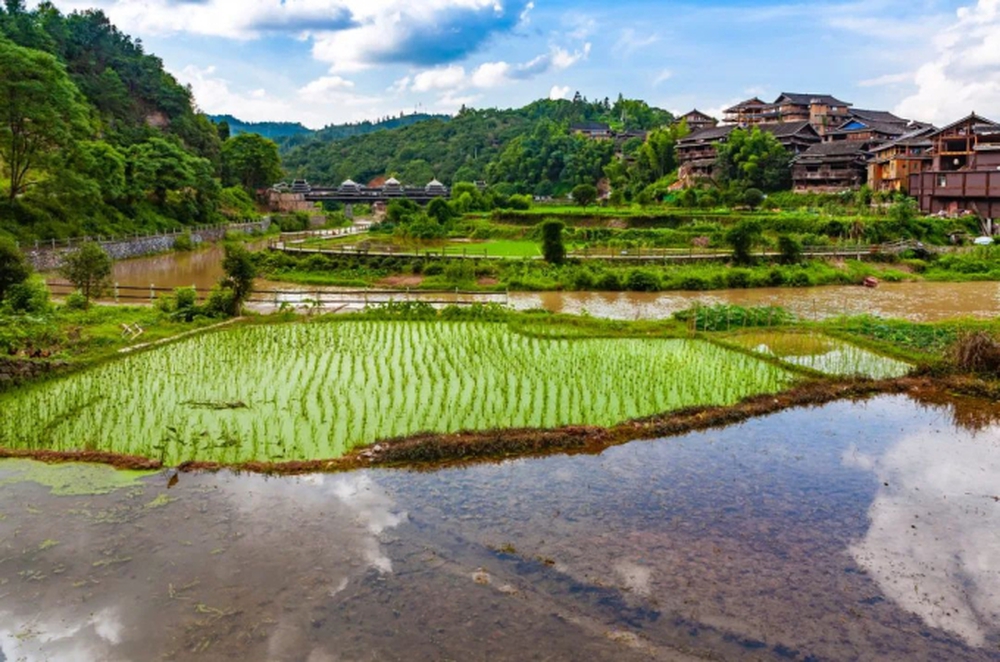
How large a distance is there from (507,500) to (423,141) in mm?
126630

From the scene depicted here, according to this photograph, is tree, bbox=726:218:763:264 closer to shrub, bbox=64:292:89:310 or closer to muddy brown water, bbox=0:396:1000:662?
muddy brown water, bbox=0:396:1000:662

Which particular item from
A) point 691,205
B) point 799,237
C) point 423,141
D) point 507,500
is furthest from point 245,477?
point 423,141

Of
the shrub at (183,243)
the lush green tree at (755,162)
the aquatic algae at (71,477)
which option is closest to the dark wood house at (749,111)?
the lush green tree at (755,162)

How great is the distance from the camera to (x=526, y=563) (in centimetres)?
821

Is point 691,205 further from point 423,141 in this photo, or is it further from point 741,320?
point 423,141

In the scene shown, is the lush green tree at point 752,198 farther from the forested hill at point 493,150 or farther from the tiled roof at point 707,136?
the forested hill at point 493,150

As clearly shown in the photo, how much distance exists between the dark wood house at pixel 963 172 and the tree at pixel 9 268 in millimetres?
51377

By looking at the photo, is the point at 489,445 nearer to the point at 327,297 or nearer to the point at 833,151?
the point at 327,297

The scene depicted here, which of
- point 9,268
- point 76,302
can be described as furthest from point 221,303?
point 9,268

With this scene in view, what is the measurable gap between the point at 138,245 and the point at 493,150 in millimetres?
85282

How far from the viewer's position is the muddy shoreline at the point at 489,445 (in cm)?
1066

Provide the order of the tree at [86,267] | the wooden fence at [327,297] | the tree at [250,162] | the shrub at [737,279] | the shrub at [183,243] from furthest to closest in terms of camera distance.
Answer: the tree at [250,162]
the shrub at [183,243]
the shrub at [737,279]
the wooden fence at [327,297]
the tree at [86,267]

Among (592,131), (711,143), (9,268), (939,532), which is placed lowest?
(939,532)

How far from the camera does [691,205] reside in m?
54.8
